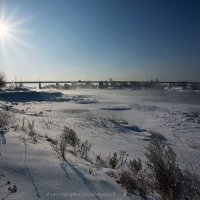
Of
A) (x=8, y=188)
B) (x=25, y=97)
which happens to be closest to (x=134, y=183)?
(x=8, y=188)

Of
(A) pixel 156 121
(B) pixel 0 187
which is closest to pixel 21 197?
(B) pixel 0 187

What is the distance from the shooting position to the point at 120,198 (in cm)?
332

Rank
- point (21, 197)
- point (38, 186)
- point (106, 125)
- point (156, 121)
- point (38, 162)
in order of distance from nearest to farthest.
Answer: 1. point (21, 197)
2. point (38, 186)
3. point (38, 162)
4. point (106, 125)
5. point (156, 121)

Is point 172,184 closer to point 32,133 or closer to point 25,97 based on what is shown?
point 32,133

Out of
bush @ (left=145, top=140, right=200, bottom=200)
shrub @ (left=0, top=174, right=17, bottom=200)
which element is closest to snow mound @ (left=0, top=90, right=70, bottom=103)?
bush @ (left=145, top=140, right=200, bottom=200)

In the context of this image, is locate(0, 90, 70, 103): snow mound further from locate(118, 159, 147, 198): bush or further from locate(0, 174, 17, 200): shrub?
locate(0, 174, 17, 200): shrub

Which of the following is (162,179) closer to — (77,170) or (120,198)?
(120,198)

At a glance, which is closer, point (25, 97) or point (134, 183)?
point (134, 183)

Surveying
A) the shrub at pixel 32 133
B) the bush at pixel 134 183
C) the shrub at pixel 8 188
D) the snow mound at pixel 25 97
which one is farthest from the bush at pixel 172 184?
the snow mound at pixel 25 97

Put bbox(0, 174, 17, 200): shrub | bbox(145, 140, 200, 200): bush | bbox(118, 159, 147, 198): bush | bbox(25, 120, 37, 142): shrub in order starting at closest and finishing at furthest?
bbox(0, 174, 17, 200): shrub → bbox(145, 140, 200, 200): bush → bbox(118, 159, 147, 198): bush → bbox(25, 120, 37, 142): shrub

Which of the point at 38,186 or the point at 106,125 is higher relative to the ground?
the point at 38,186

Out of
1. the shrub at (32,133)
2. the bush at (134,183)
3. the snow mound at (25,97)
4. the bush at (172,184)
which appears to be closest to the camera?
the bush at (172,184)

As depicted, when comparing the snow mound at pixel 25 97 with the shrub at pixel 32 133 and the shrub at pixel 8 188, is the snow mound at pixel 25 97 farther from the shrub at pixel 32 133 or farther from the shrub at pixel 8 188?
the shrub at pixel 8 188

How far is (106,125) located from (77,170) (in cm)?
999
